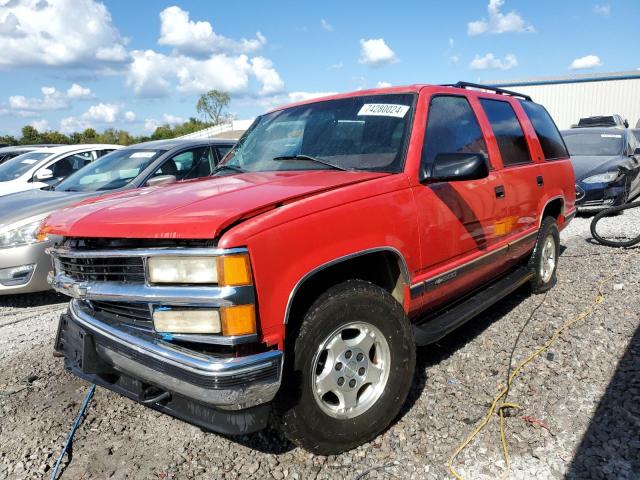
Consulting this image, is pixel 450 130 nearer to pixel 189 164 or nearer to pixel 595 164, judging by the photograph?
pixel 189 164

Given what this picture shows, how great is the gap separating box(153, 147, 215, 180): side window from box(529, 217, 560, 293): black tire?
363cm

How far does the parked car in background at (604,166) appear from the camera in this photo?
8.66 metres

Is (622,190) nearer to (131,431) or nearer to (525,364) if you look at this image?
(525,364)

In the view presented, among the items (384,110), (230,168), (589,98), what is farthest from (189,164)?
(589,98)

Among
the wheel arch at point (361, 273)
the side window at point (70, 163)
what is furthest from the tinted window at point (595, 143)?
the side window at point (70, 163)

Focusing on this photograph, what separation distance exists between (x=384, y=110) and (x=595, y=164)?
7353 millimetres

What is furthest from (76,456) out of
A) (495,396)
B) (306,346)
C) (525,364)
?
(525,364)

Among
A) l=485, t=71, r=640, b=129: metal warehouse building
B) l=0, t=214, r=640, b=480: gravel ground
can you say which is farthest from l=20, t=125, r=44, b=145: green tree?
l=0, t=214, r=640, b=480: gravel ground

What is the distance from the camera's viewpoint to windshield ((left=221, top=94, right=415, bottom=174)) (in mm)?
3080

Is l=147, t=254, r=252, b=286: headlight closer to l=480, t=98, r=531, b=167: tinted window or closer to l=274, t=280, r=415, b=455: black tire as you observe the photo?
l=274, t=280, r=415, b=455: black tire

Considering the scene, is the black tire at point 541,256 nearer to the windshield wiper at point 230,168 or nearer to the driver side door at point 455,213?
the driver side door at point 455,213

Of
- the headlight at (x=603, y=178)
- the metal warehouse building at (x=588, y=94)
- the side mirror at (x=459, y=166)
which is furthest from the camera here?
the metal warehouse building at (x=588, y=94)

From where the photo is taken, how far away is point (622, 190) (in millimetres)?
8719

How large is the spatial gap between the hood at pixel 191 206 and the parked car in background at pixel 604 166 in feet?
21.7
